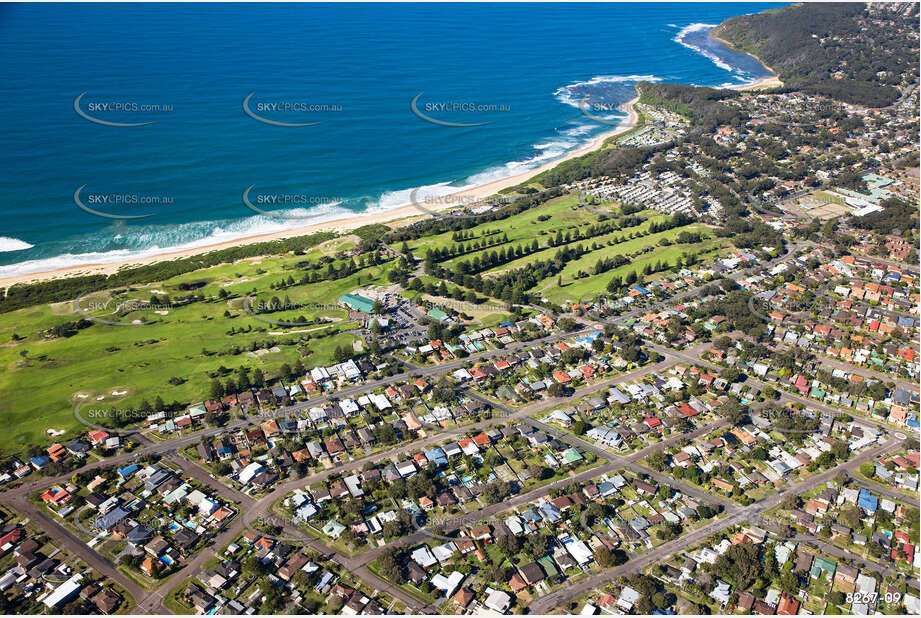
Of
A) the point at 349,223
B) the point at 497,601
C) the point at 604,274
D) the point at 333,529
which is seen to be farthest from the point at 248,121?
the point at 497,601

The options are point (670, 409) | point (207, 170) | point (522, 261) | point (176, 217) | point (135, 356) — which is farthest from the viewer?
point (207, 170)

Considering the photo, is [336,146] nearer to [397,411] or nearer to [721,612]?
[397,411]

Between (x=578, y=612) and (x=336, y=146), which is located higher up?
(x=336, y=146)

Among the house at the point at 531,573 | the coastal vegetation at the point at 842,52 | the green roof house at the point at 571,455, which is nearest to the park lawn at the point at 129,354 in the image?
the green roof house at the point at 571,455

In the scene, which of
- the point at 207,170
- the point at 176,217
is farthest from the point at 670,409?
the point at 207,170

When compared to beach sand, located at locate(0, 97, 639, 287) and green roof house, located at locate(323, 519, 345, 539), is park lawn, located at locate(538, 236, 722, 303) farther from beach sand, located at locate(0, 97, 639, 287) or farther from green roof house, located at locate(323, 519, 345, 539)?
green roof house, located at locate(323, 519, 345, 539)

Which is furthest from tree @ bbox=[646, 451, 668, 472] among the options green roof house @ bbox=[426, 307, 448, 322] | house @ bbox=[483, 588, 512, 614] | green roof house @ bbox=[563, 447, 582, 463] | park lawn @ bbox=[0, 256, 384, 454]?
park lawn @ bbox=[0, 256, 384, 454]

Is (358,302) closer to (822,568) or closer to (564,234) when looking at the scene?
(564,234)
